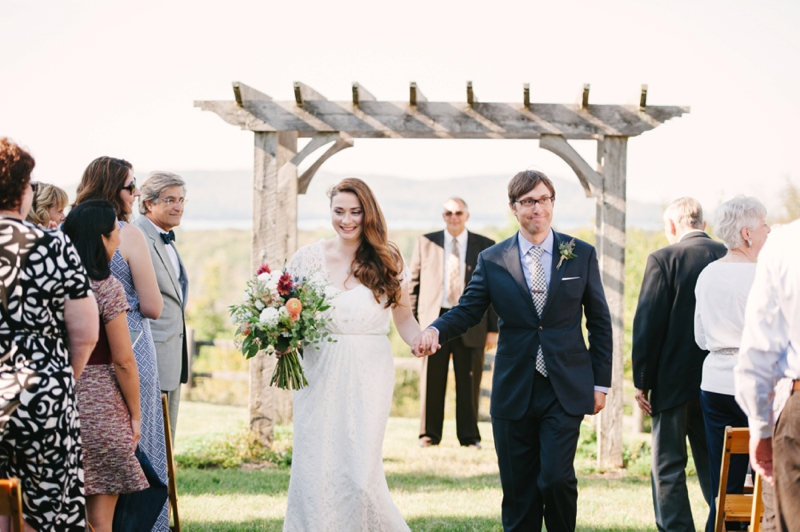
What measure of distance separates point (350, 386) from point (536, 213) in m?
1.45

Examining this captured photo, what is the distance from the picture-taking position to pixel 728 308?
457cm

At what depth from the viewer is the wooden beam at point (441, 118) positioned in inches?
314

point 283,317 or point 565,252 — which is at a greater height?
point 565,252

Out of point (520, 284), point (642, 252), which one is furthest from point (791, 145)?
point (520, 284)

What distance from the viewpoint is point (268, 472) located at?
7.71 m

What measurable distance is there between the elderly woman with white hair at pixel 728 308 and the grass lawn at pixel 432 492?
155 cm

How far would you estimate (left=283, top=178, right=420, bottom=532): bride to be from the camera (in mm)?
4715

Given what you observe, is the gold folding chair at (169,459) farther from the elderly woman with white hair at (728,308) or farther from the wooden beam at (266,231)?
the wooden beam at (266,231)

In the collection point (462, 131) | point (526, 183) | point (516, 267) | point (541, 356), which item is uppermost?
point (462, 131)

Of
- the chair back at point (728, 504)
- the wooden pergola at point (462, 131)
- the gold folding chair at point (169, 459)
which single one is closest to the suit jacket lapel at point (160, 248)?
the gold folding chair at point (169, 459)

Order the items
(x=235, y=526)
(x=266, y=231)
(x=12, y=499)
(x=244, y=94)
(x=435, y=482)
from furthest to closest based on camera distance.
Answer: (x=266, y=231) < (x=244, y=94) < (x=435, y=482) < (x=235, y=526) < (x=12, y=499)

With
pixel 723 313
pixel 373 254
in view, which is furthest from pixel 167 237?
pixel 723 313

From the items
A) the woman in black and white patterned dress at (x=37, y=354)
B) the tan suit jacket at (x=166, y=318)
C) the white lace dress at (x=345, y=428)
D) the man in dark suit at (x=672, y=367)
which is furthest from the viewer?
the tan suit jacket at (x=166, y=318)

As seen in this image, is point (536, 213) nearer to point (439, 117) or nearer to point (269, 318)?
point (269, 318)
